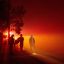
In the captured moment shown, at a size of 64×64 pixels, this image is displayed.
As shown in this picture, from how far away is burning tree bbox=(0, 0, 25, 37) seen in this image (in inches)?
1012

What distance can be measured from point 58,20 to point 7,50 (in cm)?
2092

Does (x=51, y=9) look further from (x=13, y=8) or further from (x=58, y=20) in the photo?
(x=13, y=8)

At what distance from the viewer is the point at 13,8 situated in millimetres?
28844

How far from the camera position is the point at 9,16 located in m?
26.4

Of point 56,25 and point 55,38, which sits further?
point 55,38

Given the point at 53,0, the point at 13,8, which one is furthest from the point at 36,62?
the point at 53,0

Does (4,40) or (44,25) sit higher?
(44,25)

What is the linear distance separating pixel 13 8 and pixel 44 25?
17711 mm

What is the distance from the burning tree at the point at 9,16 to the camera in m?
25.7

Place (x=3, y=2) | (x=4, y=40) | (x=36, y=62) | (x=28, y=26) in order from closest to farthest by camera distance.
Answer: (x=36, y=62) → (x=3, y=2) → (x=4, y=40) → (x=28, y=26)

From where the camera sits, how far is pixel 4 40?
28.3 metres

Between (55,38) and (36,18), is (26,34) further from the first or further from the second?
(55,38)

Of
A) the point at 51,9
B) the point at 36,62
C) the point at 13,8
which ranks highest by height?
the point at 51,9

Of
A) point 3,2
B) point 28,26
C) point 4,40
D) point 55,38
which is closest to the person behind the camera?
point 3,2
